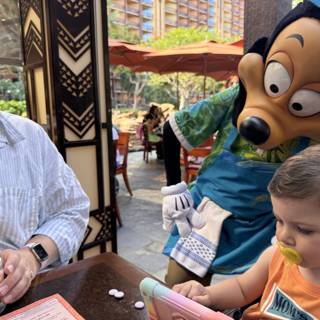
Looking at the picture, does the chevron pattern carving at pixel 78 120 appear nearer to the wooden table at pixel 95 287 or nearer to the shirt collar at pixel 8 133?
the shirt collar at pixel 8 133

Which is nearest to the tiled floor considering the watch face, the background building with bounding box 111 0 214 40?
the watch face

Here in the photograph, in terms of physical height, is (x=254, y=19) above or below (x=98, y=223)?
above

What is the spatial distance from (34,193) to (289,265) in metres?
0.79

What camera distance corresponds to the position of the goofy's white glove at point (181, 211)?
4.39 ft

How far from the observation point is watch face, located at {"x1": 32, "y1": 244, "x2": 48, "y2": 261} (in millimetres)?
1090

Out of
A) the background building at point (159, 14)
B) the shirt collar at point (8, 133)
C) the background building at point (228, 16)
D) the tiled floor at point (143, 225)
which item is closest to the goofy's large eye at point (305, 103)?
the shirt collar at point (8, 133)

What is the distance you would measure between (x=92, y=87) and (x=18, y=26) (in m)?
0.84

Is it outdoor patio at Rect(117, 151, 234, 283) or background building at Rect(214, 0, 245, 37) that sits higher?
background building at Rect(214, 0, 245, 37)

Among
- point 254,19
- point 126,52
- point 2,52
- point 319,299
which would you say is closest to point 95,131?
point 2,52

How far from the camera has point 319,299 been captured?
30.6 inches

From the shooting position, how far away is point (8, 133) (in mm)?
1170

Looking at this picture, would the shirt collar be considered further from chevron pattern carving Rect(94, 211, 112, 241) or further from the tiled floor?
the tiled floor

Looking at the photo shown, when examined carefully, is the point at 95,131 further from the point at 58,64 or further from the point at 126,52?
the point at 126,52

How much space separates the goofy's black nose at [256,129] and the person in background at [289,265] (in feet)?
1.08
